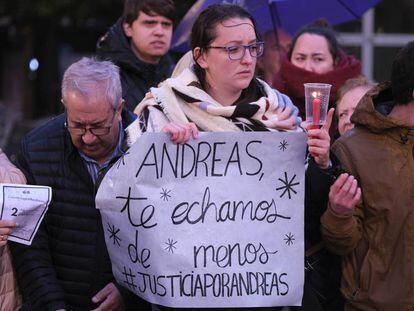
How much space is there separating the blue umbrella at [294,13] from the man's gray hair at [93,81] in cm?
219

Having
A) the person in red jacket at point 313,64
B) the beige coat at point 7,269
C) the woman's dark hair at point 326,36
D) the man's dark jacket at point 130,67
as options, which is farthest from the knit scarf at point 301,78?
the beige coat at point 7,269

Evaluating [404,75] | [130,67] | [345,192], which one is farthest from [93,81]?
[130,67]

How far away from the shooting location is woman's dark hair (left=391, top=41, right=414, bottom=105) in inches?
135

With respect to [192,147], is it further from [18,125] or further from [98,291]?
[18,125]

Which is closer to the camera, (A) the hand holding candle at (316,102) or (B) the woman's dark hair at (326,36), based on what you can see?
(A) the hand holding candle at (316,102)

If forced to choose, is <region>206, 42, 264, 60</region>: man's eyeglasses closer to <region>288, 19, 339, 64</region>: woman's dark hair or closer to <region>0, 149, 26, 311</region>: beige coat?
<region>0, 149, 26, 311</region>: beige coat

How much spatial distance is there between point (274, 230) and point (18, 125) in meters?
9.94

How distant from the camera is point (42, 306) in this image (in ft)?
11.9

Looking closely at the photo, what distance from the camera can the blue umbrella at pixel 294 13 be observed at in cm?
593

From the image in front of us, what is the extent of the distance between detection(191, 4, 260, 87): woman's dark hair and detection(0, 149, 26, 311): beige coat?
889 mm

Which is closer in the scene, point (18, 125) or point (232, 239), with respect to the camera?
point (232, 239)

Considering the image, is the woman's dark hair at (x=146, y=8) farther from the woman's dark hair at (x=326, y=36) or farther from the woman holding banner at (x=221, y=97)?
the woman holding banner at (x=221, y=97)

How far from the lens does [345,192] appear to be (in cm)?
327

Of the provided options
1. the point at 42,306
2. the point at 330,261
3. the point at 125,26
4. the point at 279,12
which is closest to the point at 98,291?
the point at 42,306
